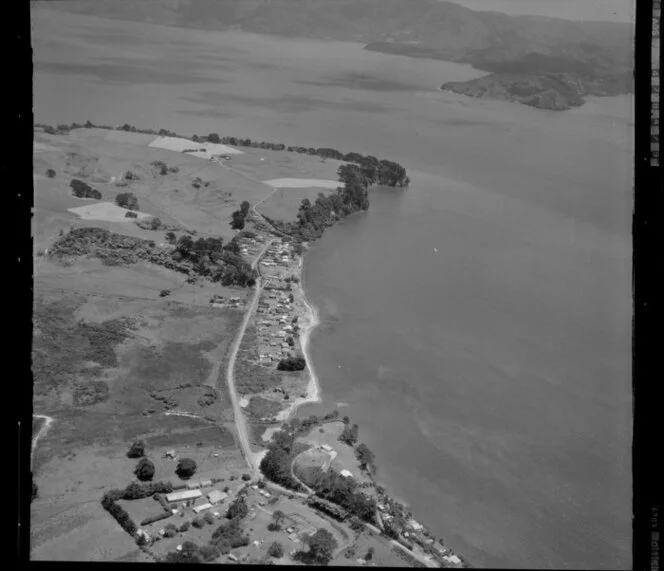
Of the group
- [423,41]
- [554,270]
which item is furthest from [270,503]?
[423,41]

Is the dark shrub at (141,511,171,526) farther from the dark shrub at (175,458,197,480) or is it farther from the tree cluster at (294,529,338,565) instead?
the tree cluster at (294,529,338,565)

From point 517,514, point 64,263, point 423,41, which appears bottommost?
point 517,514

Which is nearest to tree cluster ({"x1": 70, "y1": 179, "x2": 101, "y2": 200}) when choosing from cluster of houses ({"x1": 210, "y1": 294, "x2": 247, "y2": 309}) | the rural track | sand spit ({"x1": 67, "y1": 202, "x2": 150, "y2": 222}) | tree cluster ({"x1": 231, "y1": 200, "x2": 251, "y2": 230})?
→ sand spit ({"x1": 67, "y1": 202, "x2": 150, "y2": 222})

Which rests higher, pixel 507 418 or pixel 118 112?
pixel 118 112

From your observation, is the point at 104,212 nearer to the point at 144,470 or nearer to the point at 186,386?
the point at 186,386

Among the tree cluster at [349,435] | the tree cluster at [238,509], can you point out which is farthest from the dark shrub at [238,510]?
the tree cluster at [349,435]

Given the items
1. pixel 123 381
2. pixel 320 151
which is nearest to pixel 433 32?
pixel 320 151
